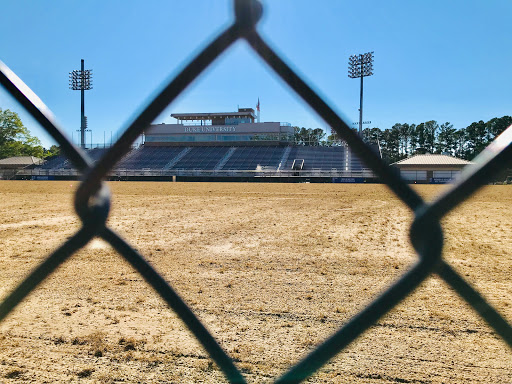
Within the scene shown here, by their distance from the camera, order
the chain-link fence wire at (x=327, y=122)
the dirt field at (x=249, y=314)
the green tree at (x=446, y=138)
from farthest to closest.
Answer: the green tree at (x=446, y=138) < the dirt field at (x=249, y=314) < the chain-link fence wire at (x=327, y=122)

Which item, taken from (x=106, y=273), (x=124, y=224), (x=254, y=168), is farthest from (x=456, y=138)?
(x=106, y=273)

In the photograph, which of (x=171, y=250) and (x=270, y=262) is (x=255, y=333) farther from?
(x=171, y=250)

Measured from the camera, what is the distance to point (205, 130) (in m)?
51.4

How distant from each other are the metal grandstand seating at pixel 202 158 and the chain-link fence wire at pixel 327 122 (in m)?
40.1

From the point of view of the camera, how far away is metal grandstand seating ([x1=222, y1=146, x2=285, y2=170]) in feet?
134

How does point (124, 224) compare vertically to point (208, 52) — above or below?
below

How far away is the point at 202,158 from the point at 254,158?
6.36m

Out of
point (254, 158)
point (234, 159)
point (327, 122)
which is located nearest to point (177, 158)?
point (234, 159)

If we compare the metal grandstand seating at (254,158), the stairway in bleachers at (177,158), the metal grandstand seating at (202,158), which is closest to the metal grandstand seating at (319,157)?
the metal grandstand seating at (254,158)

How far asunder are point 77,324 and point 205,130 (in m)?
Answer: 50.5

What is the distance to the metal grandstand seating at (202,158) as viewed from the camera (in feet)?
138

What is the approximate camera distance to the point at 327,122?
103cm

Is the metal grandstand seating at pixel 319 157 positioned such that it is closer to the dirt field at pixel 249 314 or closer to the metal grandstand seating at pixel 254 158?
the metal grandstand seating at pixel 254 158

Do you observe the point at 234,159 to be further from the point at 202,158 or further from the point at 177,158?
the point at 177,158
